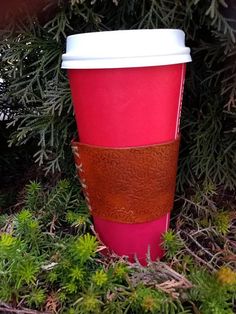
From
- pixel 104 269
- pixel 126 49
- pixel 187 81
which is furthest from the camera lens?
pixel 187 81

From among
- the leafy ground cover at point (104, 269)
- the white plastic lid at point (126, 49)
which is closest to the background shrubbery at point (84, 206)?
the leafy ground cover at point (104, 269)

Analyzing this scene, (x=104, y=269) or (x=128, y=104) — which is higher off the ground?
(x=128, y=104)

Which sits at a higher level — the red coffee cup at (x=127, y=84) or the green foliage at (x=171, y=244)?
the red coffee cup at (x=127, y=84)

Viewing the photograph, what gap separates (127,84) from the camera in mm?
844

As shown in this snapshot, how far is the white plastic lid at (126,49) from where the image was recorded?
2.65ft

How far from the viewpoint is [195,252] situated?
1000 mm

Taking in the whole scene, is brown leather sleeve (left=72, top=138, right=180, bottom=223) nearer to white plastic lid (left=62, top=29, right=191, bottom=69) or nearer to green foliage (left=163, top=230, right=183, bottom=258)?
green foliage (left=163, top=230, right=183, bottom=258)

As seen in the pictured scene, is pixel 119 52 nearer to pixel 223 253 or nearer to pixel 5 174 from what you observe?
pixel 223 253

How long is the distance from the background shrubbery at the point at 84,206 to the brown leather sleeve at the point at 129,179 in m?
0.08

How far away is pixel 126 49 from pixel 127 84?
0.24 ft

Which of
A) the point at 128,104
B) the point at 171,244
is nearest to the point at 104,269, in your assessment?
the point at 171,244

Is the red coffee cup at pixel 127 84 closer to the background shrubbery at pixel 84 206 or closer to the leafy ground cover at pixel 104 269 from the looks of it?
the background shrubbery at pixel 84 206

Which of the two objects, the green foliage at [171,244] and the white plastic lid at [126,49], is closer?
the white plastic lid at [126,49]

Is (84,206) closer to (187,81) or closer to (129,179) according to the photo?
(129,179)
